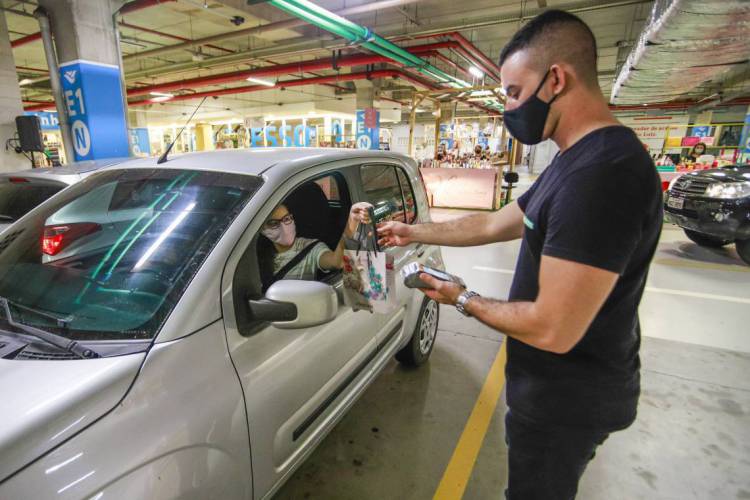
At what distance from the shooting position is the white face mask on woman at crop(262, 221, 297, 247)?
1827 millimetres

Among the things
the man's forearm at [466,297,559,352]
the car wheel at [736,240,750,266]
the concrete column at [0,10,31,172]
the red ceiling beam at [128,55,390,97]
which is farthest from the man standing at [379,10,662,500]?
the red ceiling beam at [128,55,390,97]

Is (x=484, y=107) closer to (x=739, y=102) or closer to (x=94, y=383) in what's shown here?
(x=739, y=102)

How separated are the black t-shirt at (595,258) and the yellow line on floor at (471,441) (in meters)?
0.97

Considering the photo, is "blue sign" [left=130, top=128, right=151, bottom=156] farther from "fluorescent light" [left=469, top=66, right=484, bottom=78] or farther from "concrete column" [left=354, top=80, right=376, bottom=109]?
"fluorescent light" [left=469, top=66, right=484, bottom=78]

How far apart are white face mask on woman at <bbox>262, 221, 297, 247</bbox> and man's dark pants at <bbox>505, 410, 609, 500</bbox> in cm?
125

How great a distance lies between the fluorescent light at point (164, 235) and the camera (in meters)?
1.29

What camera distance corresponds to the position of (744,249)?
5207 millimetres

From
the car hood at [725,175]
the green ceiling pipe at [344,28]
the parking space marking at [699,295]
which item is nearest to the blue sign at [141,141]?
the green ceiling pipe at [344,28]

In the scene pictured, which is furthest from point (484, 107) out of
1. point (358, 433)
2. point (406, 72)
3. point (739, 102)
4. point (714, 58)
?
point (358, 433)

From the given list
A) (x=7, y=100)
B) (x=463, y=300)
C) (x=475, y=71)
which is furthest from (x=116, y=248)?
(x=475, y=71)

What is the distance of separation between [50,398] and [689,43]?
6.71 m

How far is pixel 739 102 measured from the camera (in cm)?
1731

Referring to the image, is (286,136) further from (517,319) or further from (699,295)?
(517,319)

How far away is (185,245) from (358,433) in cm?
153
